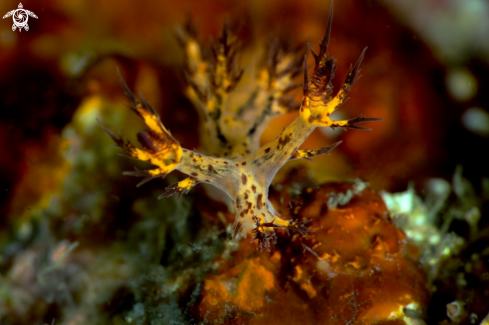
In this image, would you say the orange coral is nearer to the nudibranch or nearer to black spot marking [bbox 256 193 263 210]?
the nudibranch

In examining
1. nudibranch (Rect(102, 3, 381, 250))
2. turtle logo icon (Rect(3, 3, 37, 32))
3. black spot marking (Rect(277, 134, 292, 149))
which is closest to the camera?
nudibranch (Rect(102, 3, 381, 250))

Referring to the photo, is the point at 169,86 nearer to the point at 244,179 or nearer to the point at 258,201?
the point at 244,179

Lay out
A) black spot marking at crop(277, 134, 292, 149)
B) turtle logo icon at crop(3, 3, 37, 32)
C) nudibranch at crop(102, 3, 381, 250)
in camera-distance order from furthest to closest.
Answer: turtle logo icon at crop(3, 3, 37, 32) < black spot marking at crop(277, 134, 292, 149) < nudibranch at crop(102, 3, 381, 250)

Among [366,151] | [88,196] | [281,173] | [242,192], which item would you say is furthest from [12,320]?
[366,151]

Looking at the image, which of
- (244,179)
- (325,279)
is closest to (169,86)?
(244,179)

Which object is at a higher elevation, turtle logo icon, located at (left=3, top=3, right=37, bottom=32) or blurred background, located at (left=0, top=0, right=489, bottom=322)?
turtle logo icon, located at (left=3, top=3, right=37, bottom=32)

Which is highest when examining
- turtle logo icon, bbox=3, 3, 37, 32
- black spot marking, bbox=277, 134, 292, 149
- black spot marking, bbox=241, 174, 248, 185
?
turtle logo icon, bbox=3, 3, 37, 32

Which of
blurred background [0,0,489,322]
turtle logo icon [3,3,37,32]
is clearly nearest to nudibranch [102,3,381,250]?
blurred background [0,0,489,322]
